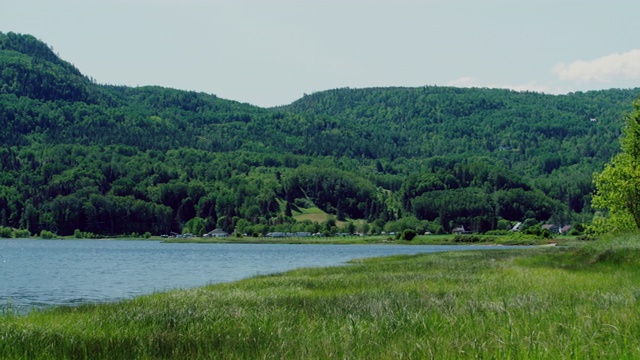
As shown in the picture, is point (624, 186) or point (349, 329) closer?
point (349, 329)

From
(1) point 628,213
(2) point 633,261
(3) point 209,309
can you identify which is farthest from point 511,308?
(1) point 628,213

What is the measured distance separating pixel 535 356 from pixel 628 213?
50496 mm

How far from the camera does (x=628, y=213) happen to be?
5747 cm

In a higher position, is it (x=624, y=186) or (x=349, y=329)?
(x=624, y=186)

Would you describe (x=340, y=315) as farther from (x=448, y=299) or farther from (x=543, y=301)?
(x=543, y=301)

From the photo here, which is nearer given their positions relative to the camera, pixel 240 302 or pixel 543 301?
pixel 543 301

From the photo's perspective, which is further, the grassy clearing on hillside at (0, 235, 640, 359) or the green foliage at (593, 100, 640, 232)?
the green foliage at (593, 100, 640, 232)

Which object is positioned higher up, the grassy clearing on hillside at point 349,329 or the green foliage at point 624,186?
the green foliage at point 624,186

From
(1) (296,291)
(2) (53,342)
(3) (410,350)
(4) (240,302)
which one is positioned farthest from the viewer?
(1) (296,291)

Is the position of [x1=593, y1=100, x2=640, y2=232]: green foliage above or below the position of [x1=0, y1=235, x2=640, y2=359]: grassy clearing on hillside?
above

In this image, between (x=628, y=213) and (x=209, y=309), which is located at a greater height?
(x=628, y=213)

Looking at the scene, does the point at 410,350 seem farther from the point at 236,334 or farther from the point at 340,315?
the point at 340,315

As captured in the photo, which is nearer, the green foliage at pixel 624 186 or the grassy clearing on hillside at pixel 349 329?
the grassy clearing on hillside at pixel 349 329

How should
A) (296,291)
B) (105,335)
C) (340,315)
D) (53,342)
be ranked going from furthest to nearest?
(296,291) < (340,315) < (105,335) < (53,342)
